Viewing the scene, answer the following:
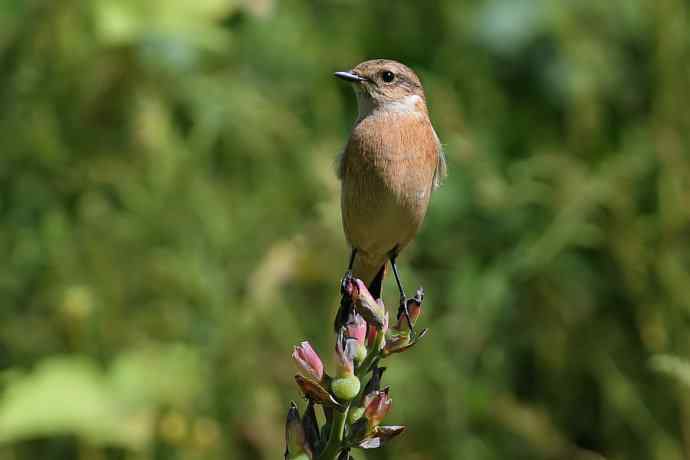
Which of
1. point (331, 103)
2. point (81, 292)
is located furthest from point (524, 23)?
point (81, 292)

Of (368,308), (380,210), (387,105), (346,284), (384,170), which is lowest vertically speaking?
(368,308)

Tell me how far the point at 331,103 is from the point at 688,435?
218 centimetres

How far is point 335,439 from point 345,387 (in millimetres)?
96

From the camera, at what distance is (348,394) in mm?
1999

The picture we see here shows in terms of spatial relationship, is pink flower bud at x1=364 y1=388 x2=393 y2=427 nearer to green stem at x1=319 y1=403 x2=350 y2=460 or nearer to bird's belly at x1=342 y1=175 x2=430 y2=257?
green stem at x1=319 y1=403 x2=350 y2=460

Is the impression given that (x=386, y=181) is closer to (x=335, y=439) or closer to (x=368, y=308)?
(x=368, y=308)

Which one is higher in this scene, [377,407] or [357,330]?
[357,330]

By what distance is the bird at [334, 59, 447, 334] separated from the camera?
11.3ft

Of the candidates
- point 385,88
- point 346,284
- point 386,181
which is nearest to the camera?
point 346,284

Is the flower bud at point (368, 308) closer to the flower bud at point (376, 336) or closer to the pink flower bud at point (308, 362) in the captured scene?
the flower bud at point (376, 336)

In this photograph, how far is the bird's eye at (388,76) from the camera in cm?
385

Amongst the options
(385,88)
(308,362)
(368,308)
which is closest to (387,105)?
(385,88)

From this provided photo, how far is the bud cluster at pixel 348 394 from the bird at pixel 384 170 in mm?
1278

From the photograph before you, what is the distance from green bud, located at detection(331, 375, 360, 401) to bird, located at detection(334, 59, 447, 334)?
1466 mm
